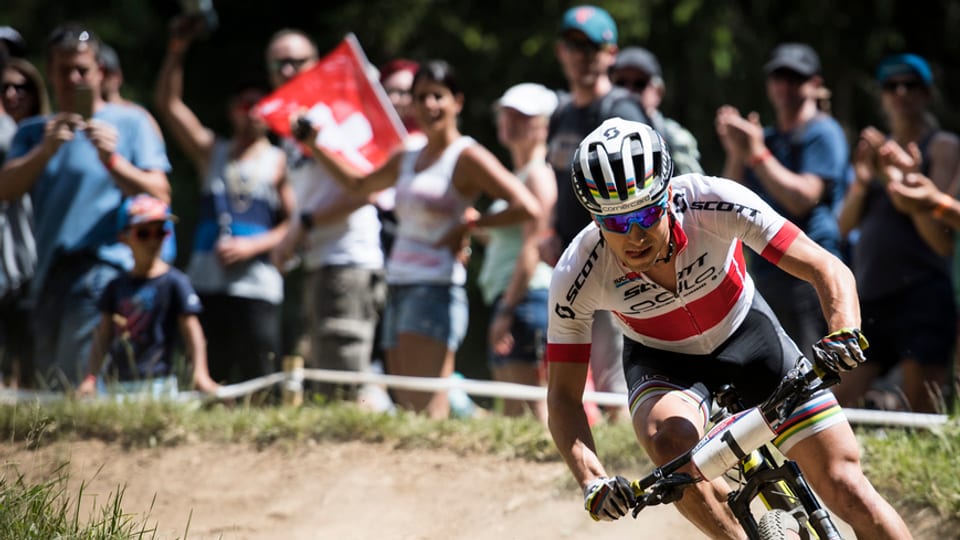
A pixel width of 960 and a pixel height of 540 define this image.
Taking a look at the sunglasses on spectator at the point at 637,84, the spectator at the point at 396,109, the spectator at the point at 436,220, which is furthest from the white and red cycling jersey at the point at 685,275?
the spectator at the point at 396,109

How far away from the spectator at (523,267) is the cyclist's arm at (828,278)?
2943 millimetres

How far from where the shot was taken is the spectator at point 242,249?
8641 millimetres

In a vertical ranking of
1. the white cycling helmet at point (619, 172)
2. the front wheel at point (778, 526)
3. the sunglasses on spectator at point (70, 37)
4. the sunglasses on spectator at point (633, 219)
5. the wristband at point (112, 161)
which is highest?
the sunglasses on spectator at point (70, 37)

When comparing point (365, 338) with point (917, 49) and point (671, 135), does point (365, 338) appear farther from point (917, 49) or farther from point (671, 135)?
point (917, 49)

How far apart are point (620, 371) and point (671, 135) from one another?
1.41 metres

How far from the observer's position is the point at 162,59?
15.8 meters

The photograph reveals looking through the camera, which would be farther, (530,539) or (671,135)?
(671,135)

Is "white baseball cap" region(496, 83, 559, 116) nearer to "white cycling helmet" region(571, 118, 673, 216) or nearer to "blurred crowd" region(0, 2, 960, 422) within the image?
"blurred crowd" region(0, 2, 960, 422)

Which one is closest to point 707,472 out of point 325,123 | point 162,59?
point 325,123

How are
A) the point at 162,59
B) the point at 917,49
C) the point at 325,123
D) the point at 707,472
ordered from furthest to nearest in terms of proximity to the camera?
the point at 162,59, the point at 917,49, the point at 325,123, the point at 707,472

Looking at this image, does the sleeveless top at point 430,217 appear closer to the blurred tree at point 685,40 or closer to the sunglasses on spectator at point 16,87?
the sunglasses on spectator at point 16,87

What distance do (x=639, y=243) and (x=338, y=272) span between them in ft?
12.9

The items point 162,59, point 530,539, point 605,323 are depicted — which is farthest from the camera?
point 162,59

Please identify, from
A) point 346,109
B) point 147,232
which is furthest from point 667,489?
point 346,109
